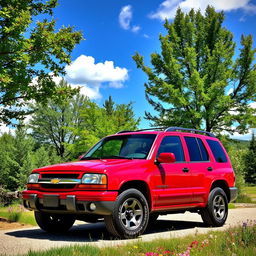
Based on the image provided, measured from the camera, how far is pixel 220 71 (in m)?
27.0

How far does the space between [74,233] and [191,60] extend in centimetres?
2005

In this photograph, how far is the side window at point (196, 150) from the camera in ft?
31.2

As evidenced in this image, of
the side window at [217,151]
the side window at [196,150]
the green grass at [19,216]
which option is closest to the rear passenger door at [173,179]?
the side window at [196,150]

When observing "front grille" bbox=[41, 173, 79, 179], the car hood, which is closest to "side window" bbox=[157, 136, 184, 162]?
the car hood

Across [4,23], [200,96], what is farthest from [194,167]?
[200,96]

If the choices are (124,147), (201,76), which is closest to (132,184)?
(124,147)

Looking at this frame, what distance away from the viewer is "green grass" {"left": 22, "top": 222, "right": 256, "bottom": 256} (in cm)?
555

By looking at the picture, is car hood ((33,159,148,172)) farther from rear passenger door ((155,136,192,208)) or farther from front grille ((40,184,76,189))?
rear passenger door ((155,136,192,208))

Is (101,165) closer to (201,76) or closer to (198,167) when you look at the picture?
(198,167)

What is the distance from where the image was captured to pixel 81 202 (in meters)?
7.23

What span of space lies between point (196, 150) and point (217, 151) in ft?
3.50

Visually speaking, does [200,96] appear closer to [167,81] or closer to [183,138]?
[167,81]

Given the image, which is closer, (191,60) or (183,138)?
(183,138)

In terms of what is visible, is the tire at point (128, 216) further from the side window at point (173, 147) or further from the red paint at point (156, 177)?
the side window at point (173, 147)
